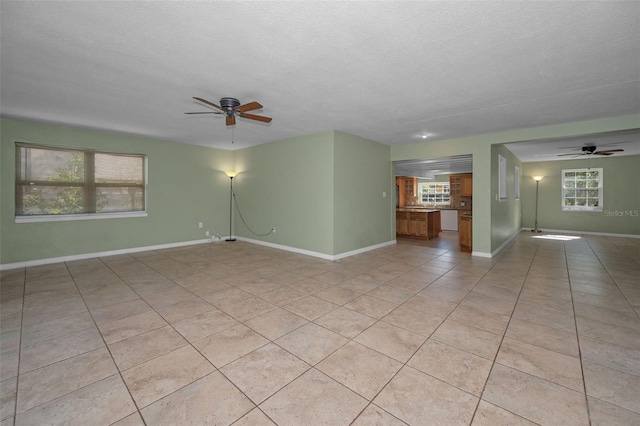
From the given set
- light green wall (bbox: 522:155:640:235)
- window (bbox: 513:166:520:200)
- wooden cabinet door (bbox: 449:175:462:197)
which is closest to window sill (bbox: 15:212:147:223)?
wooden cabinet door (bbox: 449:175:462:197)

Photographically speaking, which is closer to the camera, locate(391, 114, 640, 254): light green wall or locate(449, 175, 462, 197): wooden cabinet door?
locate(391, 114, 640, 254): light green wall

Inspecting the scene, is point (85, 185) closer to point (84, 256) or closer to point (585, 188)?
point (84, 256)

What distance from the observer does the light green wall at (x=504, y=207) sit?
5.59 meters

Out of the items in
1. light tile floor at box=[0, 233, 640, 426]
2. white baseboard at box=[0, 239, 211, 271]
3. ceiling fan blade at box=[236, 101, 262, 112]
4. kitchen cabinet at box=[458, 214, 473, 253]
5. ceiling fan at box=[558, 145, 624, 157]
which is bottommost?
light tile floor at box=[0, 233, 640, 426]

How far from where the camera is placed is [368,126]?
15.9 feet

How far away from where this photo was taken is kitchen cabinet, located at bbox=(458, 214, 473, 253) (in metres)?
6.07

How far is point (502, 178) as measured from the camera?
6367 mm

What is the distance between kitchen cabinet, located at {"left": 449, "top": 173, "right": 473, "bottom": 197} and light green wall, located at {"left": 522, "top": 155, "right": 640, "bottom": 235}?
2.08 meters

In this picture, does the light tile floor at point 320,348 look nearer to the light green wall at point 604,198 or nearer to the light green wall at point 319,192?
the light green wall at point 319,192

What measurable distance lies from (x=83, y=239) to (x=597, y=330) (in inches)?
301

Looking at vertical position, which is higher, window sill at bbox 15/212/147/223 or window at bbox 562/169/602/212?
window at bbox 562/169/602/212

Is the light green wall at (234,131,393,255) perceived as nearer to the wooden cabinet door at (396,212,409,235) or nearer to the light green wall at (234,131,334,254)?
the light green wall at (234,131,334,254)

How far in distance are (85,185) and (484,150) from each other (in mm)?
7945

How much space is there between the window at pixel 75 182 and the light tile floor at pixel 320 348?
4.41 ft
